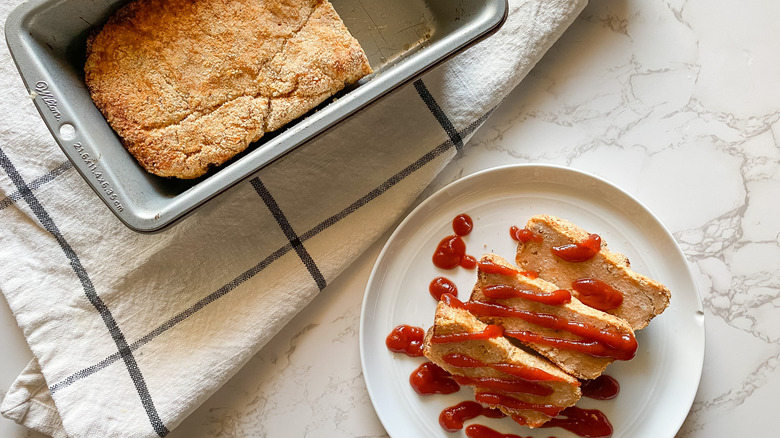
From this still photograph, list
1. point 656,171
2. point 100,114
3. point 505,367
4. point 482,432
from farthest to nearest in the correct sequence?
1. point 656,171
2. point 482,432
3. point 505,367
4. point 100,114

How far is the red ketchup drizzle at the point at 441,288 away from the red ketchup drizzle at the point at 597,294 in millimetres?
428

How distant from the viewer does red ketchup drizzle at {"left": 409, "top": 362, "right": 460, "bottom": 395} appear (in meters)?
2.17

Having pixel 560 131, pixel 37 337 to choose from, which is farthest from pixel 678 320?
pixel 37 337

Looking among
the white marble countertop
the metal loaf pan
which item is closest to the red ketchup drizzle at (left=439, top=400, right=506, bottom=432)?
the white marble countertop

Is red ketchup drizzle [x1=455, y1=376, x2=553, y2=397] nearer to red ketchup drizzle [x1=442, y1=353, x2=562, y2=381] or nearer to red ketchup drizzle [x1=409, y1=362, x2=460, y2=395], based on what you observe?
red ketchup drizzle [x1=442, y1=353, x2=562, y2=381]

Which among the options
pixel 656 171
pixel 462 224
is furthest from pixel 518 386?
pixel 656 171

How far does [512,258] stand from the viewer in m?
2.25

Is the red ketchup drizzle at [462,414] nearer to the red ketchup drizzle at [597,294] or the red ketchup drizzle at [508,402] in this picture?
the red ketchup drizzle at [508,402]

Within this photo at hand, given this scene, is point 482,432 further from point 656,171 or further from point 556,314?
point 656,171

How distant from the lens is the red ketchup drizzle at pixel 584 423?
6.96 feet

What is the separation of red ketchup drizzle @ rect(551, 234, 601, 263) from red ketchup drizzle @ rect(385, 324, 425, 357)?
60cm

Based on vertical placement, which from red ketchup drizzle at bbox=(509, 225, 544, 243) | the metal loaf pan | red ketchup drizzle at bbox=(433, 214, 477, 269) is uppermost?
the metal loaf pan

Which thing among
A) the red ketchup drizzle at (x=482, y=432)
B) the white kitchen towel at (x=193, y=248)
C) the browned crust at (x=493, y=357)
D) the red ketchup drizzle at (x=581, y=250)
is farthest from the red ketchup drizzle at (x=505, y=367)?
the white kitchen towel at (x=193, y=248)

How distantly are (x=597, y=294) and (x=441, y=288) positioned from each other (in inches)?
21.7
